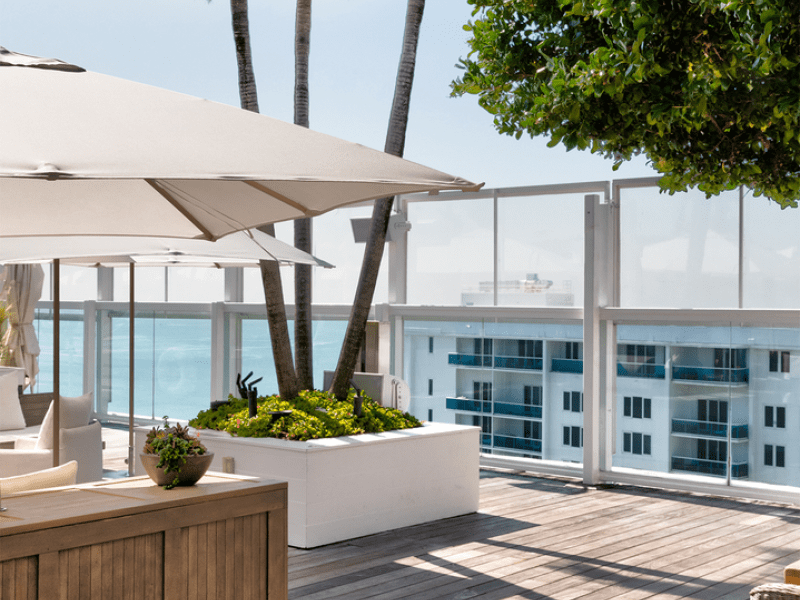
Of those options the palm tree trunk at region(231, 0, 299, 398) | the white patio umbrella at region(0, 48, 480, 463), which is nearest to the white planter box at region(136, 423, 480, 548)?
the palm tree trunk at region(231, 0, 299, 398)

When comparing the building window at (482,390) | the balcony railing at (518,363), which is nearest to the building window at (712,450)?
the balcony railing at (518,363)

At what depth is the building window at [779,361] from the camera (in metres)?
8.71

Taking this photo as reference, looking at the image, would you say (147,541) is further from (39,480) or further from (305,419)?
(305,419)

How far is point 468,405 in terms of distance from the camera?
35.3ft

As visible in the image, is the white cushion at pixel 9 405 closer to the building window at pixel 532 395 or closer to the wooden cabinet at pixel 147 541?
the wooden cabinet at pixel 147 541

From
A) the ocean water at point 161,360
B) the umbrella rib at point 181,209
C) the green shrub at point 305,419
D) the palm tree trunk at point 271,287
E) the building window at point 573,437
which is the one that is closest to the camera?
the umbrella rib at point 181,209

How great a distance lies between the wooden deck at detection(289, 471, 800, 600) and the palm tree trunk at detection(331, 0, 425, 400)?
1.71 m

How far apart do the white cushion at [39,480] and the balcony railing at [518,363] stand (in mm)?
6921

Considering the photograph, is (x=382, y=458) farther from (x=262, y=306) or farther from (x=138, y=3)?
(x=138, y=3)

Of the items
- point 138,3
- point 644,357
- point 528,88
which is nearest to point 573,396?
point 644,357

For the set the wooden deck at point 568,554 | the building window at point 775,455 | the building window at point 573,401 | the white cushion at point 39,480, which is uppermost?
the white cushion at point 39,480

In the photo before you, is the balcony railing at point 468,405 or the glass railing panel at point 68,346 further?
the glass railing panel at point 68,346

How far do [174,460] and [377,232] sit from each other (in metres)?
4.57

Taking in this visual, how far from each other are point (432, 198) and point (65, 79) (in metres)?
8.74
